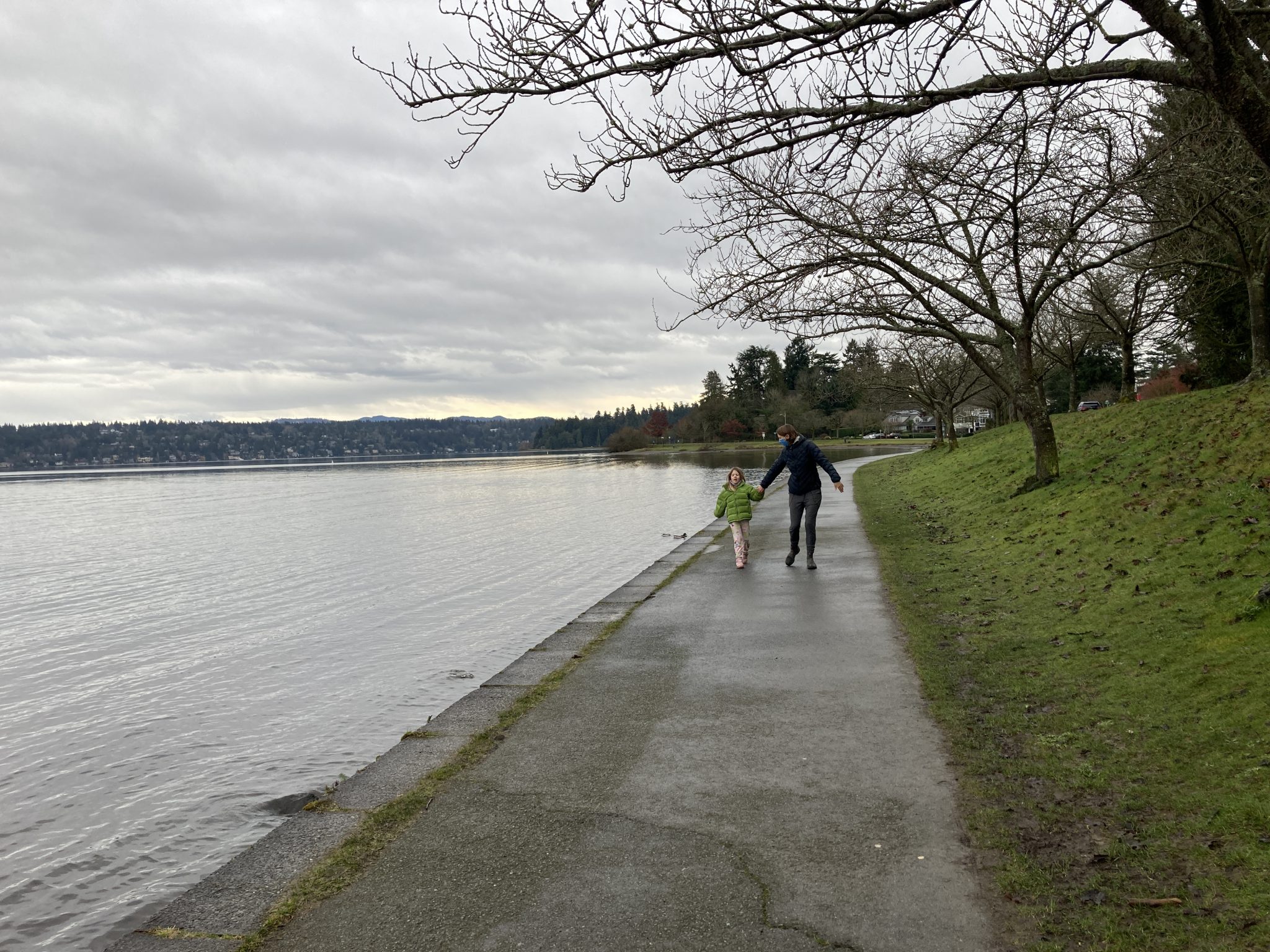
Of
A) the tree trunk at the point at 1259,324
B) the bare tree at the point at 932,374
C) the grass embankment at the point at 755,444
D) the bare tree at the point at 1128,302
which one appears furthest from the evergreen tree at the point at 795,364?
the tree trunk at the point at 1259,324

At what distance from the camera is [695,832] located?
13.1ft

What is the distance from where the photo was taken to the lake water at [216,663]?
528 centimetres

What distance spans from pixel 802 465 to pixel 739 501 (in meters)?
1.15

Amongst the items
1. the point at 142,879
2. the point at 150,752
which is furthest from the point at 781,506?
the point at 142,879

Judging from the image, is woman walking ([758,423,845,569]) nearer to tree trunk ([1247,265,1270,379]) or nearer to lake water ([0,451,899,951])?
lake water ([0,451,899,951])

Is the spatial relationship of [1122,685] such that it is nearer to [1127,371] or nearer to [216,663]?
[216,663]

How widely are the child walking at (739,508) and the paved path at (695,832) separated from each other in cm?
550

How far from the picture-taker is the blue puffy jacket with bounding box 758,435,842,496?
12.2 metres

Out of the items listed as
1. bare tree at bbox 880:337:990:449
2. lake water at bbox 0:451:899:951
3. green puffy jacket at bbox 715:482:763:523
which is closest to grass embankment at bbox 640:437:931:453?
bare tree at bbox 880:337:990:449

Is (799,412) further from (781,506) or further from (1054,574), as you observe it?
(1054,574)

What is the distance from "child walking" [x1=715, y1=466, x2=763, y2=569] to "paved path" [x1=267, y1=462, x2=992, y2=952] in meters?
5.50

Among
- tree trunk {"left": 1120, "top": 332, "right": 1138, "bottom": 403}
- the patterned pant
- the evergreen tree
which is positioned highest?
the evergreen tree

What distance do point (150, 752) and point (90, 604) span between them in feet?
31.7

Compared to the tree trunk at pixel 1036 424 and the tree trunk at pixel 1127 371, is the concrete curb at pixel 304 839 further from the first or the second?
the tree trunk at pixel 1127 371
